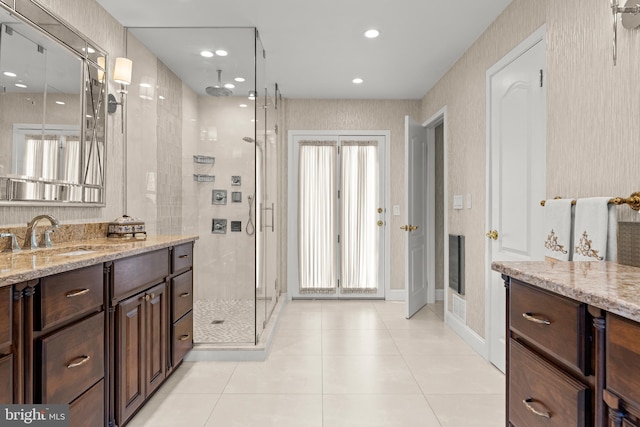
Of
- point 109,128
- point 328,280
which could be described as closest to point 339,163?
point 328,280

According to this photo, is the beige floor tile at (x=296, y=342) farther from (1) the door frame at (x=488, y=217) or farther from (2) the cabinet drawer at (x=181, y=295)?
(1) the door frame at (x=488, y=217)

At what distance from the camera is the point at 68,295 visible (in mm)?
1390

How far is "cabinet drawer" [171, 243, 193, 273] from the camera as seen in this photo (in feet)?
8.05

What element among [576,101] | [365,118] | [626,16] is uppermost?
[365,118]

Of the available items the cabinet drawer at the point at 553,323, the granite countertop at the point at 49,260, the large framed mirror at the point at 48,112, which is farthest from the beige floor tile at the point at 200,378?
the cabinet drawer at the point at 553,323

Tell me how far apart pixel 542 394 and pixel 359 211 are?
11.9 ft

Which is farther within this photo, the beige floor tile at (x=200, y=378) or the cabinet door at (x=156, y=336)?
the beige floor tile at (x=200, y=378)

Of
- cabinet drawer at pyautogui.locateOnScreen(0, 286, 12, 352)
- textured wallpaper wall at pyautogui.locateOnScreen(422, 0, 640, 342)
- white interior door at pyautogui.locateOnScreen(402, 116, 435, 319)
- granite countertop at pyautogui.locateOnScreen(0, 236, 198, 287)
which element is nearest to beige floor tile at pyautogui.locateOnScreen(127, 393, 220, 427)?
granite countertop at pyautogui.locateOnScreen(0, 236, 198, 287)

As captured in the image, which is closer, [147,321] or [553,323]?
[553,323]

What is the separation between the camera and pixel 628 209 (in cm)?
156

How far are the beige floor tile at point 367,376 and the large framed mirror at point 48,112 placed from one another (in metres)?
1.92

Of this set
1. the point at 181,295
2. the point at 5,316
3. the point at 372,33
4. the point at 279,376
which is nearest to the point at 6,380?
the point at 5,316

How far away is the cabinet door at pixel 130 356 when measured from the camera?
5.80ft

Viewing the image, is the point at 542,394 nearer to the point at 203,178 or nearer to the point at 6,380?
the point at 6,380
